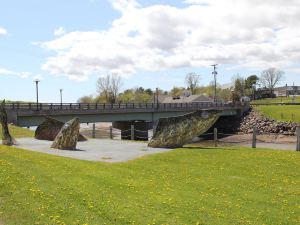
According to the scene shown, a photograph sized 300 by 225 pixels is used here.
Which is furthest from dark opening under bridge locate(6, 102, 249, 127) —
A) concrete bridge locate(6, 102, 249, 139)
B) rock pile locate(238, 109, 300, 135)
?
rock pile locate(238, 109, 300, 135)

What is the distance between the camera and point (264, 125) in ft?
265

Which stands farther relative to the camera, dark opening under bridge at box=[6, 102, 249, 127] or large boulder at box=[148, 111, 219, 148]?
dark opening under bridge at box=[6, 102, 249, 127]

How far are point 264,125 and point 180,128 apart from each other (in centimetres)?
5880

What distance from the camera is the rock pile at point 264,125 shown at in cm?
7419

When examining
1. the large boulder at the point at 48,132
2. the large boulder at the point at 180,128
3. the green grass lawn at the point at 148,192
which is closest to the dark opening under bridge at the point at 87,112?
the large boulder at the point at 180,128

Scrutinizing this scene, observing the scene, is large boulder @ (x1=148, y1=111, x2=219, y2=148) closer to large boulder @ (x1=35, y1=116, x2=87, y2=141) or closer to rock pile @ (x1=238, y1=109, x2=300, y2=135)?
large boulder @ (x1=35, y1=116, x2=87, y2=141)

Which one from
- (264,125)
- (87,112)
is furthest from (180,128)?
(264,125)

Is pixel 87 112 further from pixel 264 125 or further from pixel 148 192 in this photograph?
pixel 148 192

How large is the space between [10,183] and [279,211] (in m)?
7.64

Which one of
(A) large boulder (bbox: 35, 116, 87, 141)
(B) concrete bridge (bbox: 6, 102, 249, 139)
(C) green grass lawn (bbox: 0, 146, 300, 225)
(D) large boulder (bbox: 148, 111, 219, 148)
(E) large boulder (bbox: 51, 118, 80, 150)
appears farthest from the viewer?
(B) concrete bridge (bbox: 6, 102, 249, 139)

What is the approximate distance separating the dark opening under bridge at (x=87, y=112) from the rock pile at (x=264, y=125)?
243 inches

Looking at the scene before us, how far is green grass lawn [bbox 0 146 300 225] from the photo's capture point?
9.69 metres

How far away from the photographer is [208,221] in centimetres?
978

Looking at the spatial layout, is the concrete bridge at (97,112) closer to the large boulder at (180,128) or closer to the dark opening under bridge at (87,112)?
the dark opening under bridge at (87,112)
